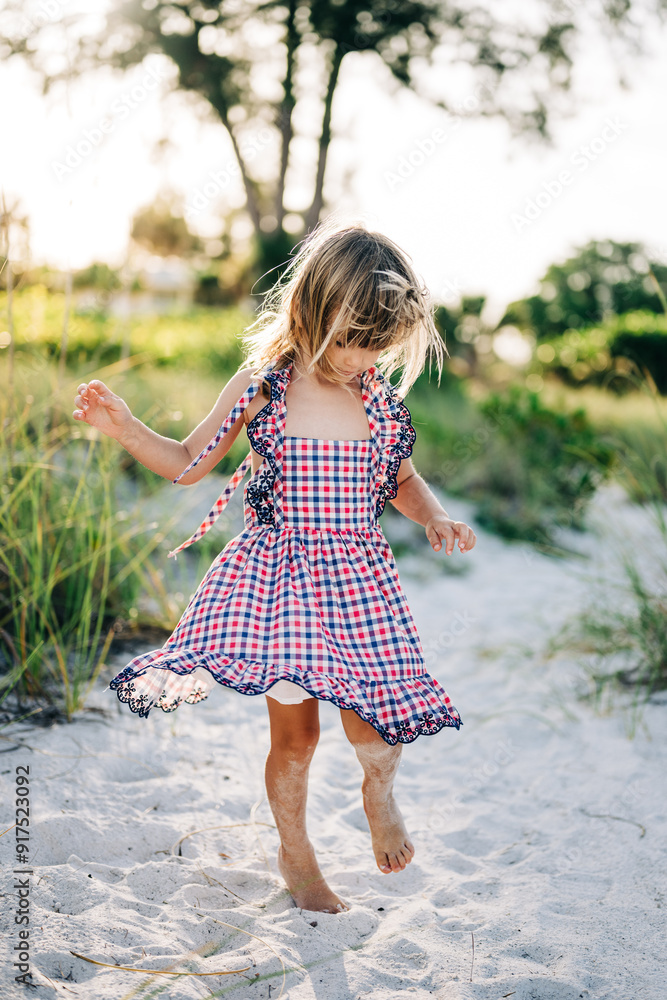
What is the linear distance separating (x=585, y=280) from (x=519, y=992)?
1012 inches

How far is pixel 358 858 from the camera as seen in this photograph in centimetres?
226

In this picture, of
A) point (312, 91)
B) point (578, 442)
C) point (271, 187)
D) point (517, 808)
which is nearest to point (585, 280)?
point (271, 187)

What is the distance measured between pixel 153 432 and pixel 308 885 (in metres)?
1.20

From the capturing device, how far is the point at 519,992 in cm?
167

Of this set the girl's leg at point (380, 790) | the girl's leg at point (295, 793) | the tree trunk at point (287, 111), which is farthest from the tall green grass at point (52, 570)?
the tree trunk at point (287, 111)

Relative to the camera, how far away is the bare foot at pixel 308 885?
1926 millimetres

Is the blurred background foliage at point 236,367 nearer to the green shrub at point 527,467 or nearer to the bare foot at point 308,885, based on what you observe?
the green shrub at point 527,467

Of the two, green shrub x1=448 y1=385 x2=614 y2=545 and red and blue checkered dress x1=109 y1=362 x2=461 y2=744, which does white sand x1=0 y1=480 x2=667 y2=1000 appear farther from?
green shrub x1=448 y1=385 x2=614 y2=545

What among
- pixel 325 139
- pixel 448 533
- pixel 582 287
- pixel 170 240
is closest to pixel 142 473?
pixel 448 533

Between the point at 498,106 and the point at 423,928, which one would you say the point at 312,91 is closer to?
the point at 498,106

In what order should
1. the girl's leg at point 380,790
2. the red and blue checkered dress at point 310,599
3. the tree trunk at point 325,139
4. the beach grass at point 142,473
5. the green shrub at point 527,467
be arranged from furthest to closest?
the tree trunk at point 325,139, the green shrub at point 527,467, the beach grass at point 142,473, the girl's leg at point 380,790, the red and blue checkered dress at point 310,599

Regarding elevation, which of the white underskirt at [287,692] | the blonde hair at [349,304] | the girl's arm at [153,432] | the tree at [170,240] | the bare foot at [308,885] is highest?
the blonde hair at [349,304]

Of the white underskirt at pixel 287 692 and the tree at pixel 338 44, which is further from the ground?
the tree at pixel 338 44

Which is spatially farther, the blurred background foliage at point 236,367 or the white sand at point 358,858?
the blurred background foliage at point 236,367
